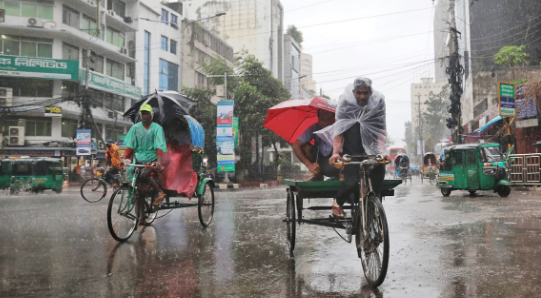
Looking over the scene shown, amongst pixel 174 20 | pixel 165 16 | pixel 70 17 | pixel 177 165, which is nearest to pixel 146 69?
pixel 165 16

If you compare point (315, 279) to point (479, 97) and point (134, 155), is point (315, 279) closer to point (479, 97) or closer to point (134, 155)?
point (134, 155)

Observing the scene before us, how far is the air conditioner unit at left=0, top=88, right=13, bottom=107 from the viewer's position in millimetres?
30531

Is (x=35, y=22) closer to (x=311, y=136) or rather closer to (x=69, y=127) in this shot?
(x=69, y=127)

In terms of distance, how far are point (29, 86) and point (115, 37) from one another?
9563 mm

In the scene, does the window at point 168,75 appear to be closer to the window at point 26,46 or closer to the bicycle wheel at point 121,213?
the window at point 26,46

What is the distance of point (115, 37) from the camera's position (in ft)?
129

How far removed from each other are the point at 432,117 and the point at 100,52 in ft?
205

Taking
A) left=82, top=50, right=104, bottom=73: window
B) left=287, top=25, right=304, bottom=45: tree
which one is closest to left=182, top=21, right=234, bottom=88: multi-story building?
left=82, top=50, right=104, bottom=73: window

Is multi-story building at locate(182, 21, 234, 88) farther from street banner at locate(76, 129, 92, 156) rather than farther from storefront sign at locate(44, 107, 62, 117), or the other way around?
street banner at locate(76, 129, 92, 156)

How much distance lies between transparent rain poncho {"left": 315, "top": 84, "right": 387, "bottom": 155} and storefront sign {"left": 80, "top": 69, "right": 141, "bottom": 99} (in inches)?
1288

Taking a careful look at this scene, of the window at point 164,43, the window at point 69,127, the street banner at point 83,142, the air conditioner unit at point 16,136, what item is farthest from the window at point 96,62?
the window at point 164,43

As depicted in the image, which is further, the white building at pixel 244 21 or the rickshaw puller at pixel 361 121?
the white building at pixel 244 21

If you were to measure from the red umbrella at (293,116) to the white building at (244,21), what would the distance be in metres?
55.3

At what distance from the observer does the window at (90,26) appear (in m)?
35.3
